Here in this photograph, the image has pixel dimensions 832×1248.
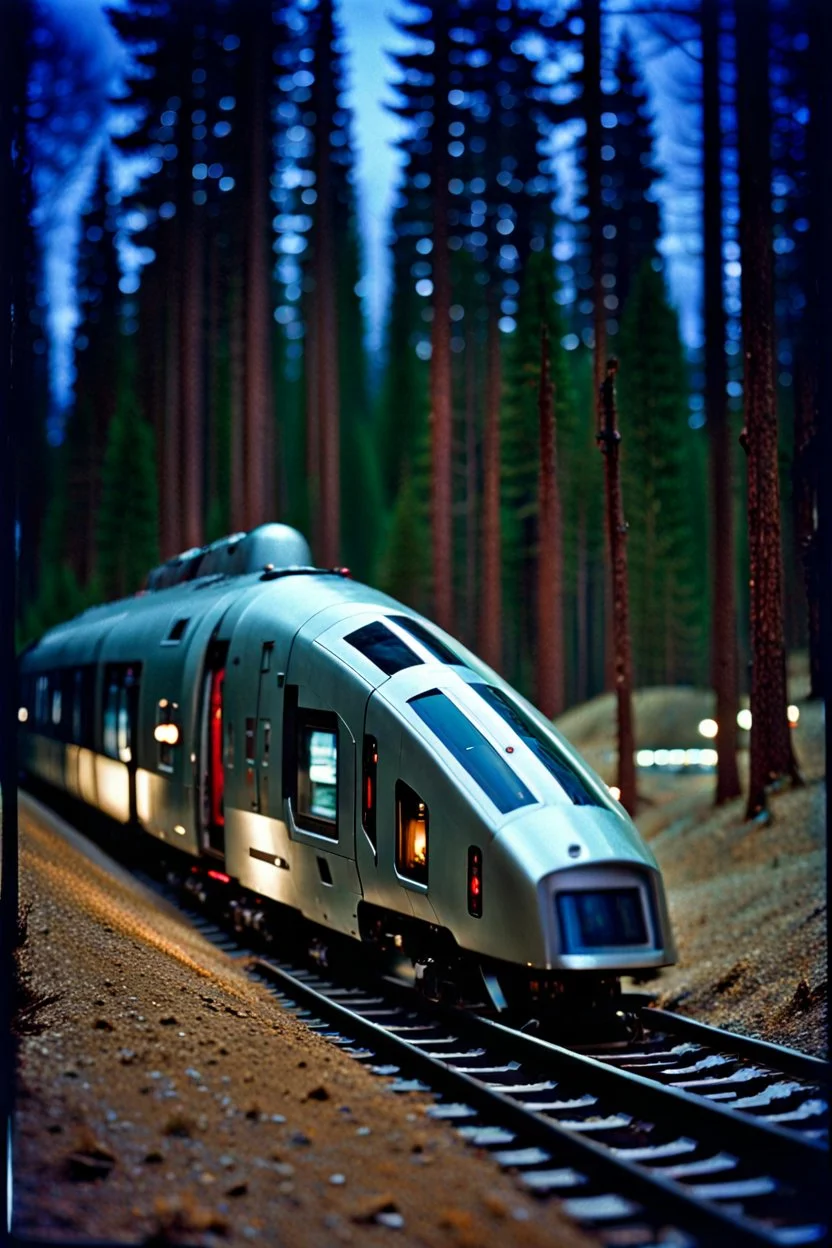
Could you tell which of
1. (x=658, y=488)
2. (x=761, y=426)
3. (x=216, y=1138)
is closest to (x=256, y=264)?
(x=658, y=488)

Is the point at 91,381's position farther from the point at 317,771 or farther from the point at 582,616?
Answer: the point at 317,771

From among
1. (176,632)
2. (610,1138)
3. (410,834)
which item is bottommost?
(610,1138)

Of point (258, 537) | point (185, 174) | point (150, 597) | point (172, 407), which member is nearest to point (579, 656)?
point (172, 407)

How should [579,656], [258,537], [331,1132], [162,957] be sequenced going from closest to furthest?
[331,1132], [162,957], [258,537], [579,656]

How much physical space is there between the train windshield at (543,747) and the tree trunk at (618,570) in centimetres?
547

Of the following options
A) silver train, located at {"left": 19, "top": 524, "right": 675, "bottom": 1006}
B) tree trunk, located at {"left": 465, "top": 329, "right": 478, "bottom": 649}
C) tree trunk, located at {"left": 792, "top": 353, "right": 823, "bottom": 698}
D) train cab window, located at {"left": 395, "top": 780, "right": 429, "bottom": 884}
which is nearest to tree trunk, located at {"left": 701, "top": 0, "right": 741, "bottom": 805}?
tree trunk, located at {"left": 792, "top": 353, "right": 823, "bottom": 698}

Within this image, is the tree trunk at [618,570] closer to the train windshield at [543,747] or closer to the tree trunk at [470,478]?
the train windshield at [543,747]

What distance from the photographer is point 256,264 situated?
992 inches

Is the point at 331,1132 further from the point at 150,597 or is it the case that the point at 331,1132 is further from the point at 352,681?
the point at 150,597

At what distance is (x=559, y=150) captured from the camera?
55.1 feet

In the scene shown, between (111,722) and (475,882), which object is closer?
(475,882)

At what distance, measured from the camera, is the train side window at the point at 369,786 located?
31.0 feet

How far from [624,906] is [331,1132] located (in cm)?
262

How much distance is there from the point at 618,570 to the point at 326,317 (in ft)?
47.8
